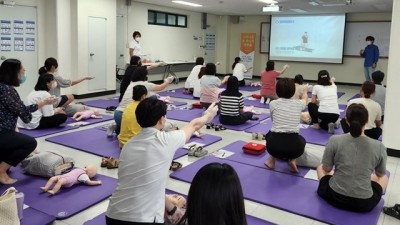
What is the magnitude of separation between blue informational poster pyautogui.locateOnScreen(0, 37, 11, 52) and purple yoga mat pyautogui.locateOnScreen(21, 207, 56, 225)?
201 inches

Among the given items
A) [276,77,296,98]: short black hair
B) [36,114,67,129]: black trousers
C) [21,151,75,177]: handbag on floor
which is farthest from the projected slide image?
[21,151,75,177]: handbag on floor

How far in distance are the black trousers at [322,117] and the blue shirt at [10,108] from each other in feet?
13.8

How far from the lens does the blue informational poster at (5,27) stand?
705 centimetres

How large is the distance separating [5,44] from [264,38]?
9.25 meters

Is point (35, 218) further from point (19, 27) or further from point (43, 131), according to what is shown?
point (19, 27)

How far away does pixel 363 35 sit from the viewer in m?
11.9

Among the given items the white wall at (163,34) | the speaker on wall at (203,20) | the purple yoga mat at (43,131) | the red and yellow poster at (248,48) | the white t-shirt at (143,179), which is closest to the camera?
the white t-shirt at (143,179)

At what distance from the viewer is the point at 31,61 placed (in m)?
7.77

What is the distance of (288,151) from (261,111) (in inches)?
143

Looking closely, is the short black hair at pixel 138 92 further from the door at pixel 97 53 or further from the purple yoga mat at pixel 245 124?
the door at pixel 97 53

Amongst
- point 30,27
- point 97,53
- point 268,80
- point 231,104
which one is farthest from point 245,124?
point 30,27

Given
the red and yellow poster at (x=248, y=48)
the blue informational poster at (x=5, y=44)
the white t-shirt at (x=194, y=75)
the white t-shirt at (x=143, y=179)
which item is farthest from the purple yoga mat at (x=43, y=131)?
the red and yellow poster at (x=248, y=48)

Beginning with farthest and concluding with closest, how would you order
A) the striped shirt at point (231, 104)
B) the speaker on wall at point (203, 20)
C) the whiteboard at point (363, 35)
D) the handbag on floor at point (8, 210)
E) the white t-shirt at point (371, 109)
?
the speaker on wall at point (203, 20), the whiteboard at point (363, 35), the striped shirt at point (231, 104), the white t-shirt at point (371, 109), the handbag on floor at point (8, 210)

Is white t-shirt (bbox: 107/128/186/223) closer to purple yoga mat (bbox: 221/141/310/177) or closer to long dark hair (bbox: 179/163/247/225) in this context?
long dark hair (bbox: 179/163/247/225)
